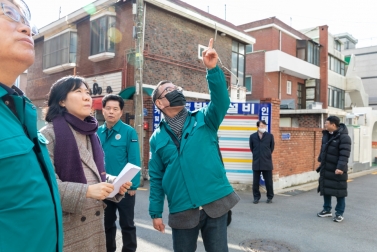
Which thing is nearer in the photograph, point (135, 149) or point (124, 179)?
point (124, 179)

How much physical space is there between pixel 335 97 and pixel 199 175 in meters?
27.4

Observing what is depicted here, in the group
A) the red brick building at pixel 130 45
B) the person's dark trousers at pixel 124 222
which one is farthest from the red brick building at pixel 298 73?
the person's dark trousers at pixel 124 222

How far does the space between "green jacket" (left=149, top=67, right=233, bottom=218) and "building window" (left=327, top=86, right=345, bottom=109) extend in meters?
25.4

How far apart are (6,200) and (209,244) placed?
1.82m

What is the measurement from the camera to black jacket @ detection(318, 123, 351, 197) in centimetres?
602

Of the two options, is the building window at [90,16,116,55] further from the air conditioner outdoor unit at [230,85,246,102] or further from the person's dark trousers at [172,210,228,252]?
the person's dark trousers at [172,210,228,252]

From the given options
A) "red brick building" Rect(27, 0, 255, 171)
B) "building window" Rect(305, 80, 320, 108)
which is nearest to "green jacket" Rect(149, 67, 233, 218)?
"red brick building" Rect(27, 0, 255, 171)

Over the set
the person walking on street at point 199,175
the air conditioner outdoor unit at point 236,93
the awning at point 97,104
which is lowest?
the person walking on street at point 199,175

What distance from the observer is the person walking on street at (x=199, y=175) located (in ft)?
8.34

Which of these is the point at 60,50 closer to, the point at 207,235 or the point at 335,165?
the point at 335,165

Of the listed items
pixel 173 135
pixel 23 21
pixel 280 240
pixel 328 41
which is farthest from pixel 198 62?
pixel 328 41

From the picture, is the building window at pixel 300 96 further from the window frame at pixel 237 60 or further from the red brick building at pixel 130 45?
the red brick building at pixel 130 45

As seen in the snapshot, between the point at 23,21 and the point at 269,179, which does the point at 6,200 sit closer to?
the point at 23,21

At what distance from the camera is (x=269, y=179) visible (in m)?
7.63
